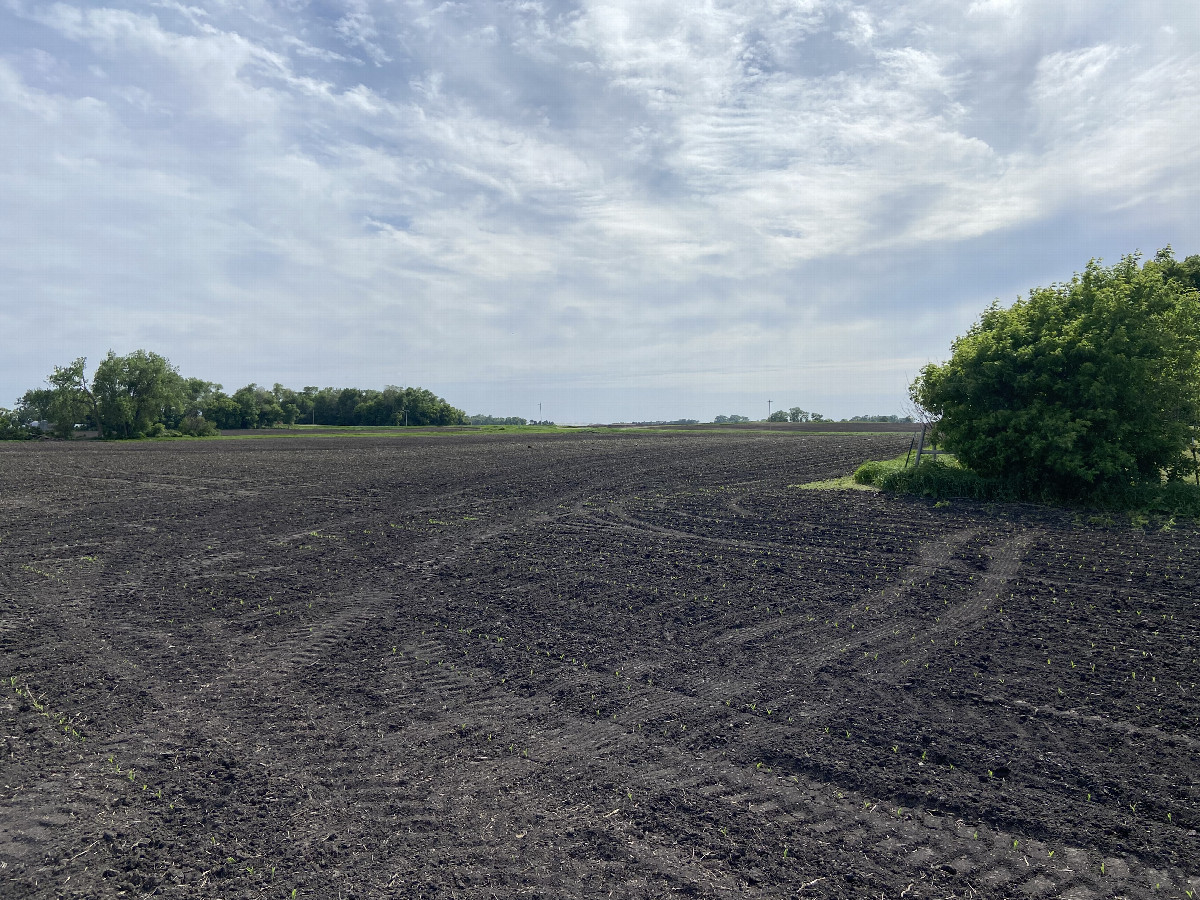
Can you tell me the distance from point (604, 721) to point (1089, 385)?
57.5 ft

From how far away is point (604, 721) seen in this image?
5988 mm

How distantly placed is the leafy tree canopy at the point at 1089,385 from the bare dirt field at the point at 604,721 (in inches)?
195

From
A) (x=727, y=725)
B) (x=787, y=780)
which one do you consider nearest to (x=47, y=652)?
(x=727, y=725)

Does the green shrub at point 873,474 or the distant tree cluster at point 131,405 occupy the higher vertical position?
the distant tree cluster at point 131,405

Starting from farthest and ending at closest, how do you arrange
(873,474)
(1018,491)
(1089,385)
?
(873,474)
(1018,491)
(1089,385)

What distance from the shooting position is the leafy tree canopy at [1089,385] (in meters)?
17.1

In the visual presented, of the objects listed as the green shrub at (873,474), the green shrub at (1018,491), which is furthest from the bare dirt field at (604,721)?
the green shrub at (873,474)

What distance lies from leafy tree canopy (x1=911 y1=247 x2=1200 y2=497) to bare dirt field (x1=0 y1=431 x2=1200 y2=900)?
496 centimetres

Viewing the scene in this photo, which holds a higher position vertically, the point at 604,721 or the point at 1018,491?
the point at 1018,491

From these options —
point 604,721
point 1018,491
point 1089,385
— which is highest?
point 1089,385

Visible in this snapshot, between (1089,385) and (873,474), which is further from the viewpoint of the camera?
(873,474)

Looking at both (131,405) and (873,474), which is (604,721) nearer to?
(873,474)

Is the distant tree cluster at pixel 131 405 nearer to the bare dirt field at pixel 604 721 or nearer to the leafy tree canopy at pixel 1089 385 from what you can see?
the bare dirt field at pixel 604 721

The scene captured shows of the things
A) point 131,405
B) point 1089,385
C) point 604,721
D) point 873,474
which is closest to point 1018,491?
point 1089,385
